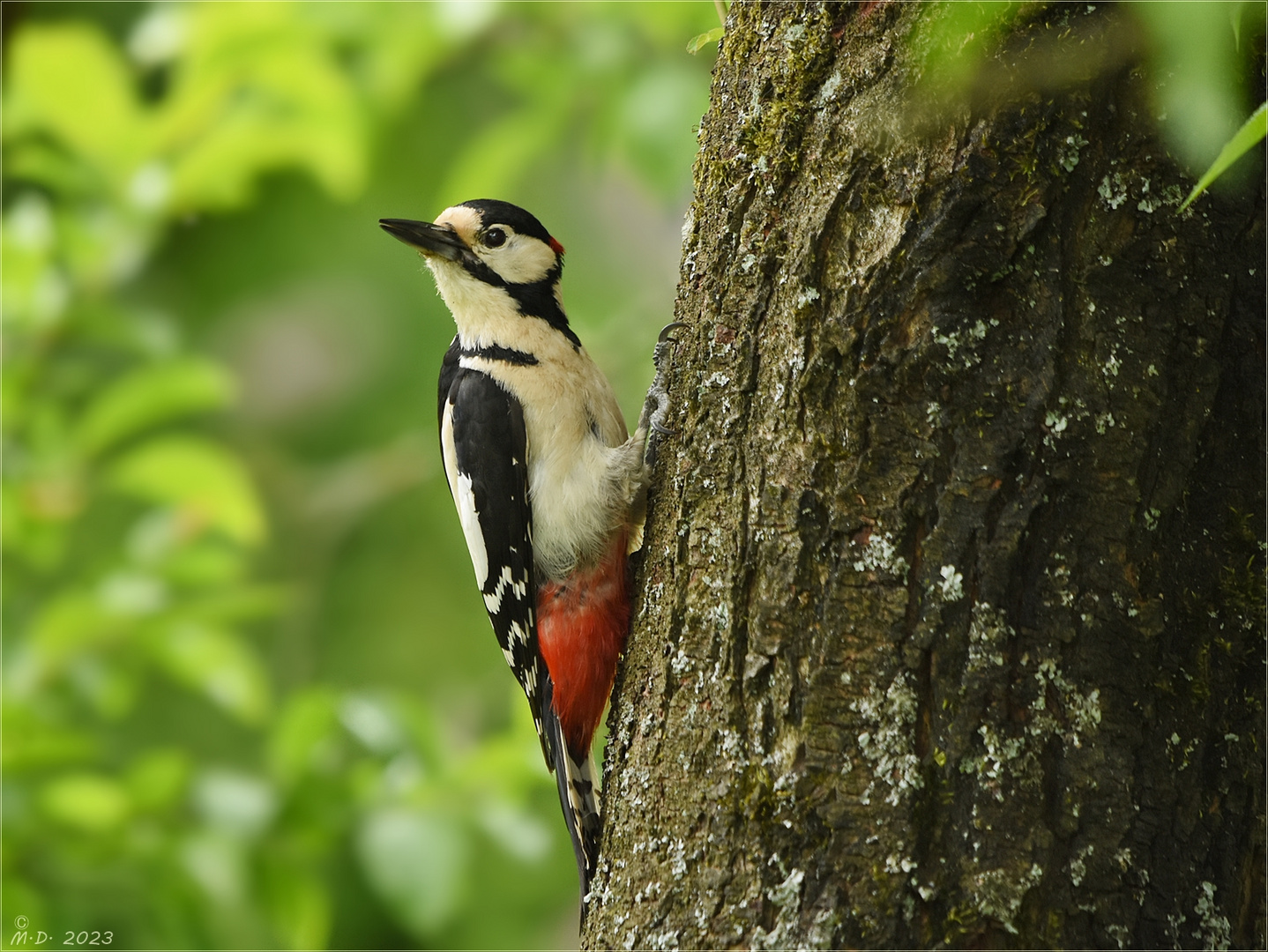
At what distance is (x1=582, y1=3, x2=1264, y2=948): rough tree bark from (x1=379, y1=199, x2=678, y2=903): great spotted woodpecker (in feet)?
2.29

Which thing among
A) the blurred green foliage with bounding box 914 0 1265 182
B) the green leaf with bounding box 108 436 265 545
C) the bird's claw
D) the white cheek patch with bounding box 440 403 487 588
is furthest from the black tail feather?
the blurred green foliage with bounding box 914 0 1265 182

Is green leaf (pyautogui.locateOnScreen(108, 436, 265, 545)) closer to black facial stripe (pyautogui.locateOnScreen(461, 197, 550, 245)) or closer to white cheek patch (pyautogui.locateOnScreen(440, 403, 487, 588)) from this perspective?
white cheek patch (pyautogui.locateOnScreen(440, 403, 487, 588))

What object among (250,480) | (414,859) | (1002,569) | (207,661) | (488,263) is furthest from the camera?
Answer: (250,480)

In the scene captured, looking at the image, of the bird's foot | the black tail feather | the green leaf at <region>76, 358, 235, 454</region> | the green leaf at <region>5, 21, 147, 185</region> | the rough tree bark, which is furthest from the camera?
the green leaf at <region>5, 21, 147, 185</region>

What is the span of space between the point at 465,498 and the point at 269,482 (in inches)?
97.0

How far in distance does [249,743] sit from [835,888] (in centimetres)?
381

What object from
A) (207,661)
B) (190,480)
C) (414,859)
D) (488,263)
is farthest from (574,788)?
(190,480)

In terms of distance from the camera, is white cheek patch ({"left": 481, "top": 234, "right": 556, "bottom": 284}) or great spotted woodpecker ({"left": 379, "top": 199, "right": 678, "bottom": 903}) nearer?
great spotted woodpecker ({"left": 379, "top": 199, "right": 678, "bottom": 903})

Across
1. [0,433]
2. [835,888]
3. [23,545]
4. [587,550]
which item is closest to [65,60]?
[0,433]

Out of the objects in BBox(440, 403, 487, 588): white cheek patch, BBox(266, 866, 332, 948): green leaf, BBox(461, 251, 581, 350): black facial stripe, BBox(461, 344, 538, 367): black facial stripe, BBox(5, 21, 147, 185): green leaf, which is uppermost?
BBox(5, 21, 147, 185): green leaf

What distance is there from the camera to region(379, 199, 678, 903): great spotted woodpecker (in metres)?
2.29

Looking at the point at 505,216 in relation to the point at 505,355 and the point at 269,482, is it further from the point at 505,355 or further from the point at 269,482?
the point at 269,482

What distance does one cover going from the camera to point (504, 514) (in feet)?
8.04

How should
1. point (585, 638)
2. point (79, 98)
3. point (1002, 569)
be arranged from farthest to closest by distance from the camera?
point (79, 98) < point (585, 638) < point (1002, 569)
